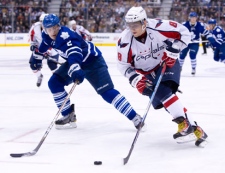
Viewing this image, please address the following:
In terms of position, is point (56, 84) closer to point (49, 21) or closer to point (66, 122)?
point (66, 122)

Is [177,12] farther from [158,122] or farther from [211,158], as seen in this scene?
[211,158]

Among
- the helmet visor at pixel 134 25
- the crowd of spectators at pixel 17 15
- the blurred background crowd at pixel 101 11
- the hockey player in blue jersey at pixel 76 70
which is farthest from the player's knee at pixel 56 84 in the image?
the blurred background crowd at pixel 101 11

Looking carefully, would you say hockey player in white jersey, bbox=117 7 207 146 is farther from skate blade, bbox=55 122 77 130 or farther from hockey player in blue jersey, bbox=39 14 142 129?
skate blade, bbox=55 122 77 130

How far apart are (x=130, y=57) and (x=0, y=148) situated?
1.14 metres

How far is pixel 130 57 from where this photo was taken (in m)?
4.00

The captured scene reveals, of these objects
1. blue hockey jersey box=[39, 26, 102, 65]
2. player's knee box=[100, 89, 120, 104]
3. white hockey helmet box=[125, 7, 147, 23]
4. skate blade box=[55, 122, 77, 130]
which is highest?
white hockey helmet box=[125, 7, 147, 23]

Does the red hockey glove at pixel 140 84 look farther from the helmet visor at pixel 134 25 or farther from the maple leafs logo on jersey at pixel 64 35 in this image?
the maple leafs logo on jersey at pixel 64 35

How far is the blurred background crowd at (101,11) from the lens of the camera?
18.3 metres

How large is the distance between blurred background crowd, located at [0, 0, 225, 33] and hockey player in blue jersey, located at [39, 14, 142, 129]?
44.5 ft

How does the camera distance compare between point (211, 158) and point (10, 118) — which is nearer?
point (211, 158)

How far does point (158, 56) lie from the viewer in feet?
13.4

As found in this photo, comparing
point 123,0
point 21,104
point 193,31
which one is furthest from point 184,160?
point 123,0

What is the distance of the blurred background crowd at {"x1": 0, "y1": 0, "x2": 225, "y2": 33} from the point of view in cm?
1827

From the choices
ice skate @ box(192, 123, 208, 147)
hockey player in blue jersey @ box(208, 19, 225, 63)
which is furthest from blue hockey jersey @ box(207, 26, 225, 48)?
ice skate @ box(192, 123, 208, 147)
